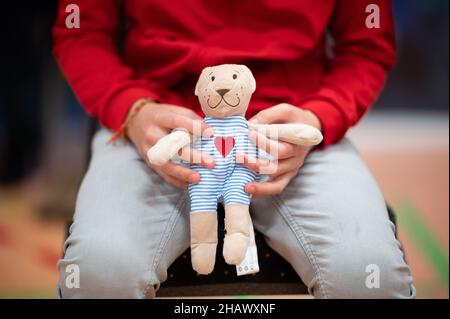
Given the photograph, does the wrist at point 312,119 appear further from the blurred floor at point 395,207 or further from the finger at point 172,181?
the blurred floor at point 395,207

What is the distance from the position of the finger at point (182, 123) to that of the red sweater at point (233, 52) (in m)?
0.05

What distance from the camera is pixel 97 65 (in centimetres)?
74

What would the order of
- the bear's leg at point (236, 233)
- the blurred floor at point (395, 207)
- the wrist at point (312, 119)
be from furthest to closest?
the blurred floor at point (395, 207)
the wrist at point (312, 119)
the bear's leg at point (236, 233)

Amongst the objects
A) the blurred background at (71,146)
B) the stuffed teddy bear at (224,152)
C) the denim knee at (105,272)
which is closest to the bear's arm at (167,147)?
the stuffed teddy bear at (224,152)

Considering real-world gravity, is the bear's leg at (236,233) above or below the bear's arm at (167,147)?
below

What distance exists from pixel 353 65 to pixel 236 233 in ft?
1.15

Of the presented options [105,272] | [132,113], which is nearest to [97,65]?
[132,113]

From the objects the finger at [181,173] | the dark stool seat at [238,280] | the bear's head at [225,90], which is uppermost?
the bear's head at [225,90]

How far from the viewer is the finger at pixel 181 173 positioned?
0.58m

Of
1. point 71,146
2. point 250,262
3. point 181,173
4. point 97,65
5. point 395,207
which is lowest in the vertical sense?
point 395,207

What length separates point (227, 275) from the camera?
64 centimetres

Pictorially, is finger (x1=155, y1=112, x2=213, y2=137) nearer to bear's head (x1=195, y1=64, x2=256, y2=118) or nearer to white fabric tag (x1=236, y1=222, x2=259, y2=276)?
bear's head (x1=195, y1=64, x2=256, y2=118)

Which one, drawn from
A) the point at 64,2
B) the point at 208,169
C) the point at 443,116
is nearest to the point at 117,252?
the point at 208,169

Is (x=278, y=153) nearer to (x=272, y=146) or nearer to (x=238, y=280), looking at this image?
(x=272, y=146)
